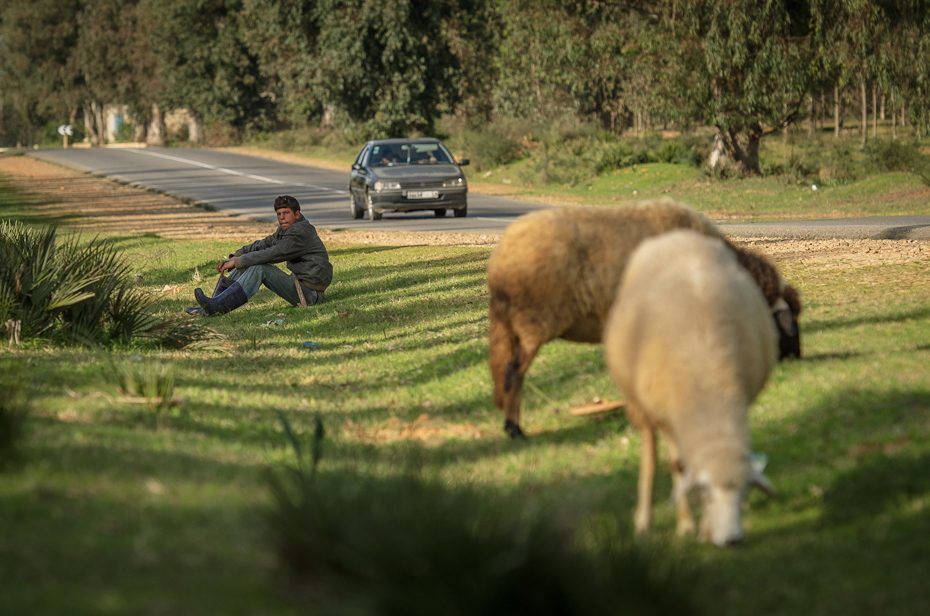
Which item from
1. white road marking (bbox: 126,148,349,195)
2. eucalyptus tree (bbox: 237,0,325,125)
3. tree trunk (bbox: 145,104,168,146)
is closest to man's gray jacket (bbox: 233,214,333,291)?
white road marking (bbox: 126,148,349,195)

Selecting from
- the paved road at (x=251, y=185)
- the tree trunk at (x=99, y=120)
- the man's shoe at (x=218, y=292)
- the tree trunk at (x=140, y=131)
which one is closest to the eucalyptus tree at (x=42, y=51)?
the tree trunk at (x=99, y=120)

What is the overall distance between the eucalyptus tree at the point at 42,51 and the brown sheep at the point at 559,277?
84.3 metres

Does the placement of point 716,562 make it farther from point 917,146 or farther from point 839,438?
point 917,146

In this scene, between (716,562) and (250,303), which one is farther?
(250,303)

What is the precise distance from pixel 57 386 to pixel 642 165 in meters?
26.1

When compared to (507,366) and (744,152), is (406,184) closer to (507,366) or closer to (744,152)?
(744,152)

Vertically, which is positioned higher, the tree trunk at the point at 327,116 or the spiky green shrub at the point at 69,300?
the tree trunk at the point at 327,116

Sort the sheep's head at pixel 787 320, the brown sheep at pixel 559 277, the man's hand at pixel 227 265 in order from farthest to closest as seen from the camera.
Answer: the man's hand at pixel 227 265
the sheep's head at pixel 787 320
the brown sheep at pixel 559 277

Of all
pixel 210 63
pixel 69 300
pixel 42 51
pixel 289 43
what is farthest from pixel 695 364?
pixel 42 51

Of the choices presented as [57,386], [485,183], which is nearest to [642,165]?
[485,183]

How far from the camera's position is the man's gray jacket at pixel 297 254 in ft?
39.7

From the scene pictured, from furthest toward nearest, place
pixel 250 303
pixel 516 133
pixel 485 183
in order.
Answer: pixel 516 133 < pixel 485 183 < pixel 250 303

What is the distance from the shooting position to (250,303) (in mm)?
13750

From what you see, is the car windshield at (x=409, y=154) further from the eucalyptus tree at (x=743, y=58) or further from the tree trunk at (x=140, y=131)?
the tree trunk at (x=140, y=131)
